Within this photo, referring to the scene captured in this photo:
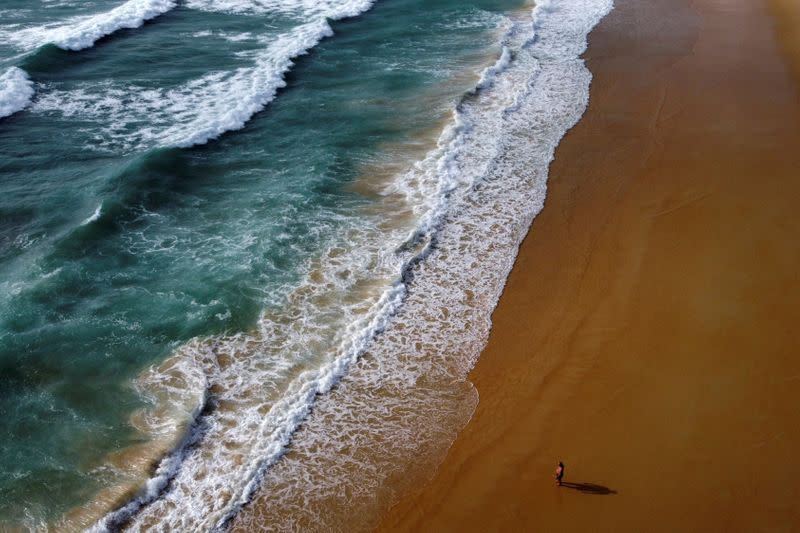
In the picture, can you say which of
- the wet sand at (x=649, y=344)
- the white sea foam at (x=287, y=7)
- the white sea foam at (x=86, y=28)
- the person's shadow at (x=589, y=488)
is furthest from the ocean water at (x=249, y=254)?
the white sea foam at (x=287, y=7)

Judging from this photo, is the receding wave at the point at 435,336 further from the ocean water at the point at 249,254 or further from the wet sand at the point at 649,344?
the wet sand at the point at 649,344

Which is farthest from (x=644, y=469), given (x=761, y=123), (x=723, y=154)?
(x=761, y=123)

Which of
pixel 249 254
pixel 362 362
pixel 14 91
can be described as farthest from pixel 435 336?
pixel 14 91

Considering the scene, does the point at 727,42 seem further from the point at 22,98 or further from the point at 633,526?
the point at 22,98

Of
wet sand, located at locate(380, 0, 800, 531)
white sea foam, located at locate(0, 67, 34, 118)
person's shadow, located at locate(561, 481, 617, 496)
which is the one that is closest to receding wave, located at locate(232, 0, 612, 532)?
wet sand, located at locate(380, 0, 800, 531)

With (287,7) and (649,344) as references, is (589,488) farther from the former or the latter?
(287,7)
